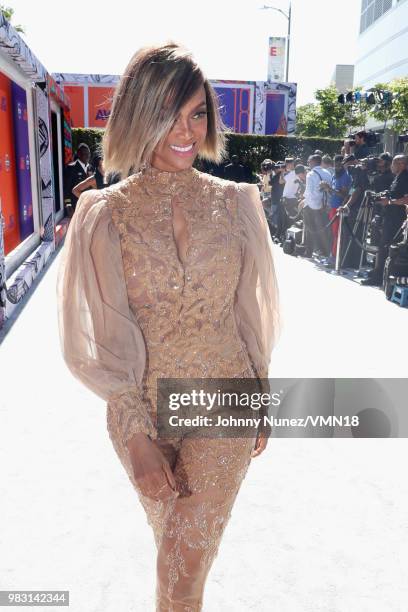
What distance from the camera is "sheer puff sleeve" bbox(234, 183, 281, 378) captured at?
1.86 metres

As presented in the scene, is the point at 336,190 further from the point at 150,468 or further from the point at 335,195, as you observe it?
the point at 150,468

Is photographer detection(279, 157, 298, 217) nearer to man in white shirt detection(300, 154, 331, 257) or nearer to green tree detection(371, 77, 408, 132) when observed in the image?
man in white shirt detection(300, 154, 331, 257)

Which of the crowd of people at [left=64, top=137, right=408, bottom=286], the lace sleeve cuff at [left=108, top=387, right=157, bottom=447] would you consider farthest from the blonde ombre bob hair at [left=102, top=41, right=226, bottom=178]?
the crowd of people at [left=64, top=137, right=408, bottom=286]

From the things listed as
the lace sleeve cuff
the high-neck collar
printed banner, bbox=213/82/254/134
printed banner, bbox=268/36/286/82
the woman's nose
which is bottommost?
the lace sleeve cuff

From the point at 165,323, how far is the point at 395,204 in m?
7.42

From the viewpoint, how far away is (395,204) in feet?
27.8

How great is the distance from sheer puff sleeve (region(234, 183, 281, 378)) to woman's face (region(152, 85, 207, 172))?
0.21 meters

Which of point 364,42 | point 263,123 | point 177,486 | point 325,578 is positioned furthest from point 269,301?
point 364,42

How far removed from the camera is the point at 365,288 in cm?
905

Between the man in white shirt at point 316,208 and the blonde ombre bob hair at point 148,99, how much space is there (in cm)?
971

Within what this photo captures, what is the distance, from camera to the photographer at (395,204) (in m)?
8.34

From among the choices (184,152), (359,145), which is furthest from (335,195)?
(184,152)

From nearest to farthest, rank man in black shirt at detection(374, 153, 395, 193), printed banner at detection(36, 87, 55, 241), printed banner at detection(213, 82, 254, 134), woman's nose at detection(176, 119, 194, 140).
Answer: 1. woman's nose at detection(176, 119, 194, 140)
2. man in black shirt at detection(374, 153, 395, 193)
3. printed banner at detection(36, 87, 55, 241)
4. printed banner at detection(213, 82, 254, 134)

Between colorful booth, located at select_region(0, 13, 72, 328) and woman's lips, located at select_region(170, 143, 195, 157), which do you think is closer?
woman's lips, located at select_region(170, 143, 195, 157)
